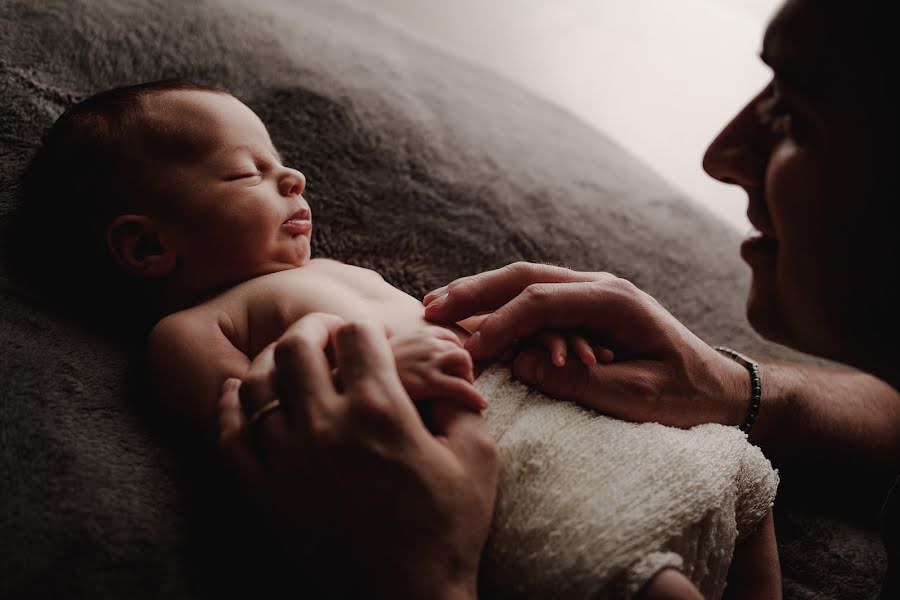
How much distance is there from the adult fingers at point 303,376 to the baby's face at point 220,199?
12.2 inches

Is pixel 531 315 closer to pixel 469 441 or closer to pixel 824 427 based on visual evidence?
pixel 469 441

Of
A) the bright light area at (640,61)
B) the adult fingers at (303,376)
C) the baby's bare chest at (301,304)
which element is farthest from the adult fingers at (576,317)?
the bright light area at (640,61)

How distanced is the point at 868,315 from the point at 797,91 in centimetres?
25

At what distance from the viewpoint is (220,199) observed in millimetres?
908

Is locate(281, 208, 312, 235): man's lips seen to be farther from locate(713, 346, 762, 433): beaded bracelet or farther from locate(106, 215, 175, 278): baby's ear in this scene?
locate(713, 346, 762, 433): beaded bracelet

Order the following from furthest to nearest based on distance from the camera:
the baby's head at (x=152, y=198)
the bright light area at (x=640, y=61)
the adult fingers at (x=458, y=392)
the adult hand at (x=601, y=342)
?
the bright light area at (x=640, y=61) → the baby's head at (x=152, y=198) → the adult hand at (x=601, y=342) → the adult fingers at (x=458, y=392)

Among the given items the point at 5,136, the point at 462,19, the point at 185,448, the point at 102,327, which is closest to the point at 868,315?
the point at 185,448

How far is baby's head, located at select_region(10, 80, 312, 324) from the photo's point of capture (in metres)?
0.89

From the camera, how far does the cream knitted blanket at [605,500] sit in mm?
608

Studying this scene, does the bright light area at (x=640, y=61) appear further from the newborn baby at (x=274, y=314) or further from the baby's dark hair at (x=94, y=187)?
the baby's dark hair at (x=94, y=187)

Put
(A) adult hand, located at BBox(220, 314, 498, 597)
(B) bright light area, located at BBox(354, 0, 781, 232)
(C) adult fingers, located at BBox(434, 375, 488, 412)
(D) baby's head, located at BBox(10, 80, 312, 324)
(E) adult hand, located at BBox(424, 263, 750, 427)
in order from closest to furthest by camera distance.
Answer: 1. (A) adult hand, located at BBox(220, 314, 498, 597)
2. (C) adult fingers, located at BBox(434, 375, 488, 412)
3. (E) adult hand, located at BBox(424, 263, 750, 427)
4. (D) baby's head, located at BBox(10, 80, 312, 324)
5. (B) bright light area, located at BBox(354, 0, 781, 232)

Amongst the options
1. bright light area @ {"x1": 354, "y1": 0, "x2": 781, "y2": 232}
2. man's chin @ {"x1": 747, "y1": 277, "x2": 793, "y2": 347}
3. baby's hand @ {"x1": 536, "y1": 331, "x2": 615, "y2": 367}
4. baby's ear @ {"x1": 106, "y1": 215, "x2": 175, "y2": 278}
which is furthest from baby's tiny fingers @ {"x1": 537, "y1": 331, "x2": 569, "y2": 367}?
bright light area @ {"x1": 354, "y1": 0, "x2": 781, "y2": 232}

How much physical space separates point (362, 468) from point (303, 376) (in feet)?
0.37

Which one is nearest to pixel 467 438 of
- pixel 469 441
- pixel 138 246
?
pixel 469 441
